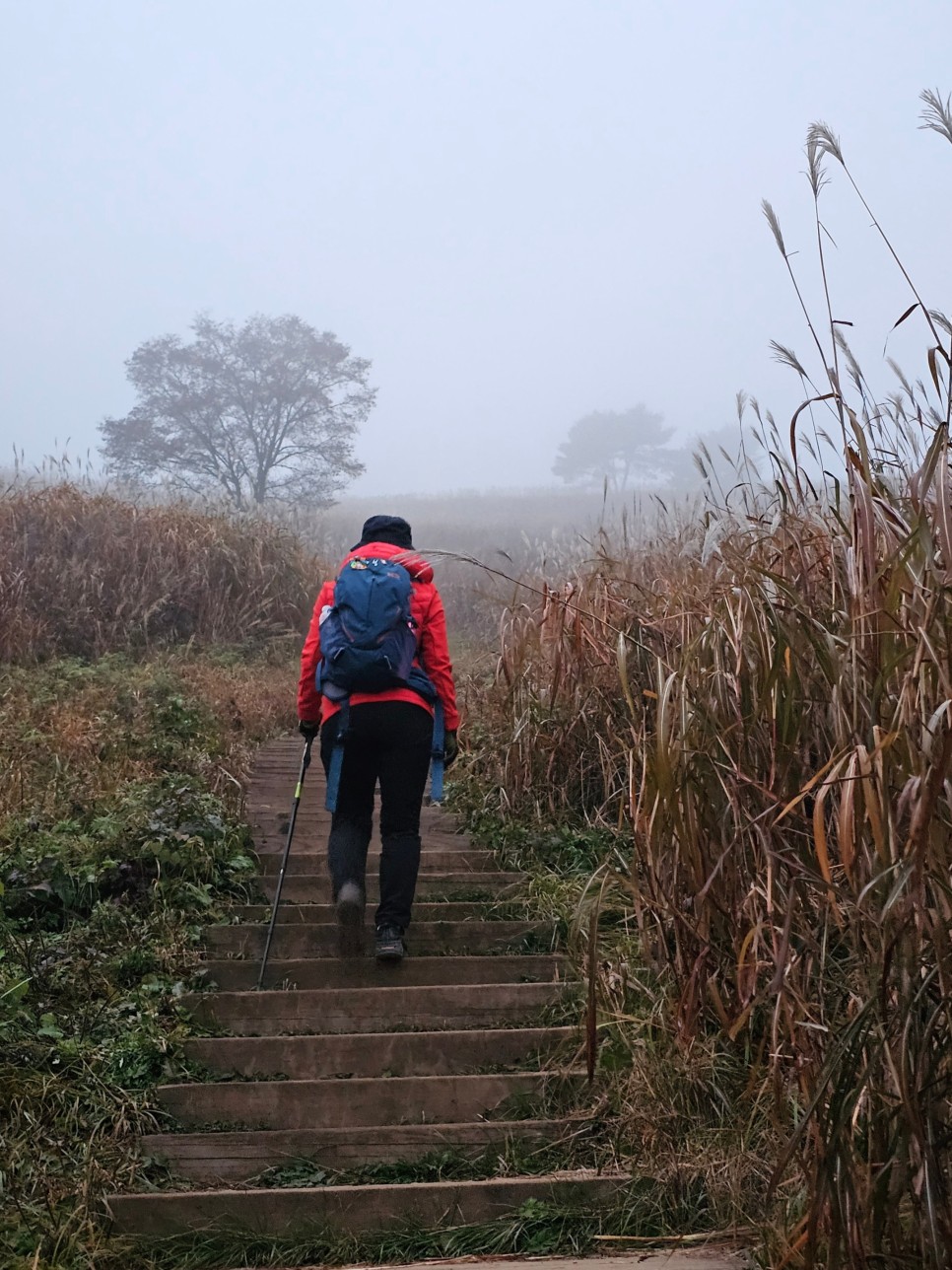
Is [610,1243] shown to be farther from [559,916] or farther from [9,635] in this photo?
[9,635]

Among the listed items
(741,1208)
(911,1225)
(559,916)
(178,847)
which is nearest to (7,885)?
(178,847)

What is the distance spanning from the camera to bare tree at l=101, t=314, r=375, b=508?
105ft

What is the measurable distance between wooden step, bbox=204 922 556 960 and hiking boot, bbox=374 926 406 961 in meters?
0.33

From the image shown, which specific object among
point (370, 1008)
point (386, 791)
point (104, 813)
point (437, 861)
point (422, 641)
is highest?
point (422, 641)

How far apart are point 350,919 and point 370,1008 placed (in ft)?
1.24

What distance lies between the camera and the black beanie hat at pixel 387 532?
5.00 metres

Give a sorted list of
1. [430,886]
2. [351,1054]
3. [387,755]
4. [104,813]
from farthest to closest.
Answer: [104,813] → [430,886] → [387,755] → [351,1054]

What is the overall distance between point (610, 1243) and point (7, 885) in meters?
2.92

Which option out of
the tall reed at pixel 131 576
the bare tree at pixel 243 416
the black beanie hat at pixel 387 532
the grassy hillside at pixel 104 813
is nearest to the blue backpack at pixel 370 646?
the black beanie hat at pixel 387 532

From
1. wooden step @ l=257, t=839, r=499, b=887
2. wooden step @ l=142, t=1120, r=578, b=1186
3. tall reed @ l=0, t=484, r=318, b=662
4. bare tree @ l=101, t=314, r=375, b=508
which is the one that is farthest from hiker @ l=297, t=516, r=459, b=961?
bare tree @ l=101, t=314, r=375, b=508

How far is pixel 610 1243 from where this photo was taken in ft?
10.4

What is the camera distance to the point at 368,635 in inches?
177

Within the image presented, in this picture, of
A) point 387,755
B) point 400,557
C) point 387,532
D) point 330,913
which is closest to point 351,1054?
point 387,755

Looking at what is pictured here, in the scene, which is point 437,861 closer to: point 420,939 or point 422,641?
point 420,939
